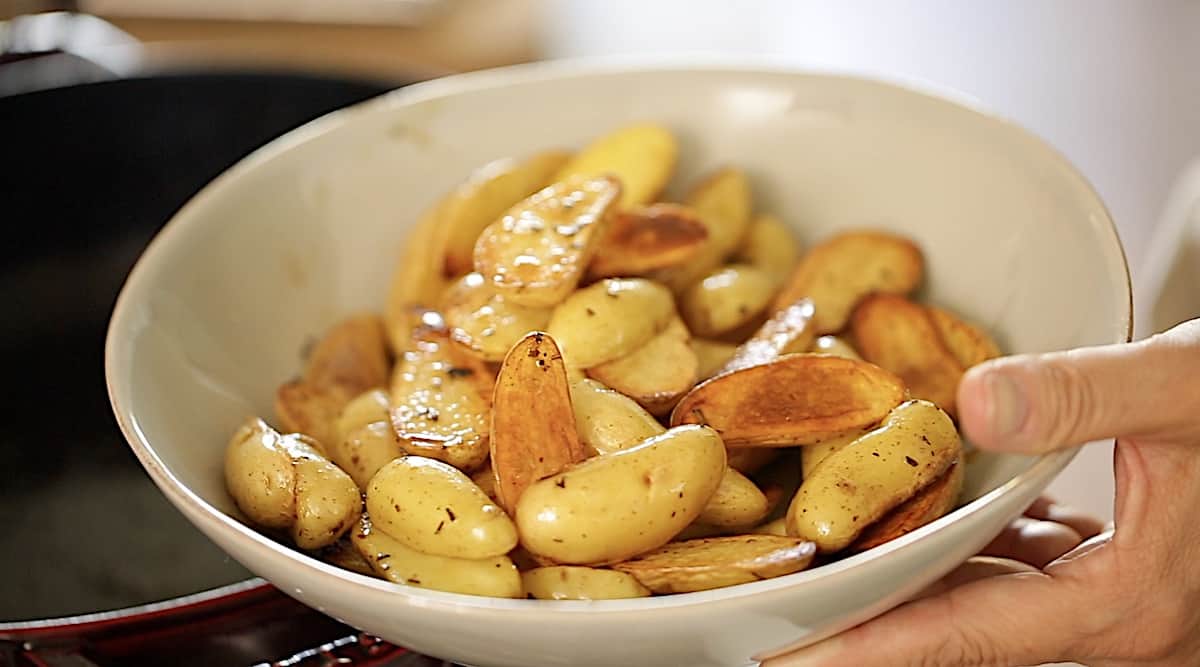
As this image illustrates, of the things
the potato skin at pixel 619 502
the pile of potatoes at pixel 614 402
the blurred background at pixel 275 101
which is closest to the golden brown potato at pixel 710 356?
the pile of potatoes at pixel 614 402

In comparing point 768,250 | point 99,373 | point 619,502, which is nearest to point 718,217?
point 768,250

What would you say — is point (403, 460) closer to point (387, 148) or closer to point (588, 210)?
point (588, 210)

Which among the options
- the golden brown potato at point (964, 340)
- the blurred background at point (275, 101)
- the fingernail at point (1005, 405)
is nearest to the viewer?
the fingernail at point (1005, 405)

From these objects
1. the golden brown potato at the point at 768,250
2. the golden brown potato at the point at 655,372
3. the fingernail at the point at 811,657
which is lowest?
the fingernail at the point at 811,657

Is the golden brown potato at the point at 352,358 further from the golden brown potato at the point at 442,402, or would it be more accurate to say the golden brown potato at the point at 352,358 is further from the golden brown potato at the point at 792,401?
the golden brown potato at the point at 792,401

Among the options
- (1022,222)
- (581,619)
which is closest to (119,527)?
(581,619)

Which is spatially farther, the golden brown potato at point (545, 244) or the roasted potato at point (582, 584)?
the golden brown potato at point (545, 244)
